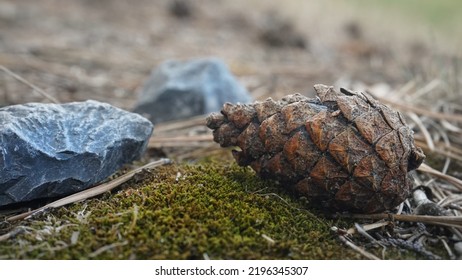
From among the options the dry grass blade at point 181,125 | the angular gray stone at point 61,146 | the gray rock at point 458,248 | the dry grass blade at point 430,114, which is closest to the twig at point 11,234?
the angular gray stone at point 61,146

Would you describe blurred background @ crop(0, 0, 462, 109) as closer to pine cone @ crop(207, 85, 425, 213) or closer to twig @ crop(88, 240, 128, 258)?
Answer: pine cone @ crop(207, 85, 425, 213)

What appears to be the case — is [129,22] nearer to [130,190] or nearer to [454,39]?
[454,39]

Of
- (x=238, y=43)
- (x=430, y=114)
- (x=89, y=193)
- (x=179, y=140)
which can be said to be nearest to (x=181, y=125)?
(x=179, y=140)

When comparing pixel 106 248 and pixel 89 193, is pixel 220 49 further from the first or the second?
pixel 106 248

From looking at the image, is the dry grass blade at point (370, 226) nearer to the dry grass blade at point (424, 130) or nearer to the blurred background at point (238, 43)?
the dry grass blade at point (424, 130)

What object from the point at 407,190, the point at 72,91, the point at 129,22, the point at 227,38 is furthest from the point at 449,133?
the point at 129,22
